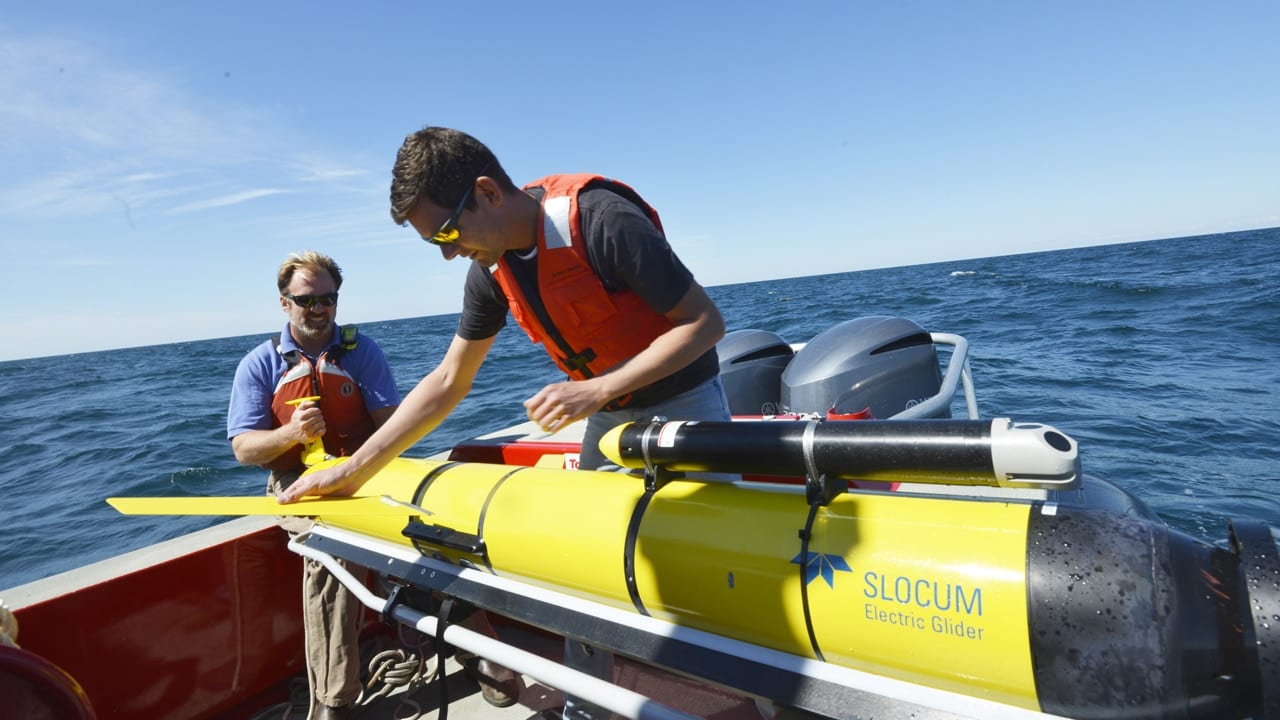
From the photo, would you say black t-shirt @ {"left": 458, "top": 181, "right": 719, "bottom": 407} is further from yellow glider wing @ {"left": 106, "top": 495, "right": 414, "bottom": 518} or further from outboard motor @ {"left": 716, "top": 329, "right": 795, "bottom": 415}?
outboard motor @ {"left": 716, "top": 329, "right": 795, "bottom": 415}

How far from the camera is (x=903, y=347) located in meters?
4.07

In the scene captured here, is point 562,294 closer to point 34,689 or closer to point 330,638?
point 34,689

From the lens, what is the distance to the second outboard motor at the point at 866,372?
3.90 m

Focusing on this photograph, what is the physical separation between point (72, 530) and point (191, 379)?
17958 millimetres

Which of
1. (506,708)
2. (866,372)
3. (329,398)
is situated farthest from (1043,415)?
(329,398)

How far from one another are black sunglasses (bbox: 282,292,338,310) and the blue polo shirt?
16 cm

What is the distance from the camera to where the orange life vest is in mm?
2820

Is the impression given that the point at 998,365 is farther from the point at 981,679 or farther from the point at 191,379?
the point at 191,379

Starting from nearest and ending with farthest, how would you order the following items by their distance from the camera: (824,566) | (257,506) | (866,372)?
1. (824,566)
2. (257,506)
3. (866,372)

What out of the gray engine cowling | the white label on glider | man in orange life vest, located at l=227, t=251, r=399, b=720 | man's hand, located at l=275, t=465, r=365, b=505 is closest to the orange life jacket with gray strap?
the white label on glider

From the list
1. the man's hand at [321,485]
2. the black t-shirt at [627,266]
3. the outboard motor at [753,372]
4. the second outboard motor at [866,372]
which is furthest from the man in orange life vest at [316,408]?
the second outboard motor at [866,372]

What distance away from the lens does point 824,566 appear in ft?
4.43

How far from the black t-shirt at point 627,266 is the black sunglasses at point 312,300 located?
3.86ft

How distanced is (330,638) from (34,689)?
1.41 metres
